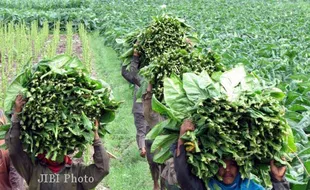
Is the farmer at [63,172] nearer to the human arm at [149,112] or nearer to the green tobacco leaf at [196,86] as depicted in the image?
the green tobacco leaf at [196,86]

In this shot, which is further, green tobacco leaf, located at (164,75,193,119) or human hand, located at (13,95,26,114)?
human hand, located at (13,95,26,114)

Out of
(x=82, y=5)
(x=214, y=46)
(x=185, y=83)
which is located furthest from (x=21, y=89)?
(x=82, y=5)

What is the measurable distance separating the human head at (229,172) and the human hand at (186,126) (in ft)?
1.03

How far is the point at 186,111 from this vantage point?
11.4 ft

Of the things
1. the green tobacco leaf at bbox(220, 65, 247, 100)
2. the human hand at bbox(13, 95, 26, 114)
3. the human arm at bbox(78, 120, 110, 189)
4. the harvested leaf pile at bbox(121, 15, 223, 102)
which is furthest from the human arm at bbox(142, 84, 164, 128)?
the human hand at bbox(13, 95, 26, 114)

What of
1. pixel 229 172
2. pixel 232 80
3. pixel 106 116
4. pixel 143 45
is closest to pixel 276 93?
pixel 232 80

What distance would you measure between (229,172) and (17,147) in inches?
60.0

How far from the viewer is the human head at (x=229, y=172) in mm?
3420

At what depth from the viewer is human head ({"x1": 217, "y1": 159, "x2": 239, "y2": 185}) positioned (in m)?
3.42

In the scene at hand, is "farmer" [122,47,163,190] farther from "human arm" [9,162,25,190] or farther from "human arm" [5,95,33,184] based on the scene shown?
"human arm" [5,95,33,184]

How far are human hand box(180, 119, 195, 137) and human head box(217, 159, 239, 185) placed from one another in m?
0.31

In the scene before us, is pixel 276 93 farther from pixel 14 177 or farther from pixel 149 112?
pixel 14 177

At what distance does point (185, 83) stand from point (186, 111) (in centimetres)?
26

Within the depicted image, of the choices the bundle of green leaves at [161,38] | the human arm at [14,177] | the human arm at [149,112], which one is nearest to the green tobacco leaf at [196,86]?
the human arm at [149,112]
